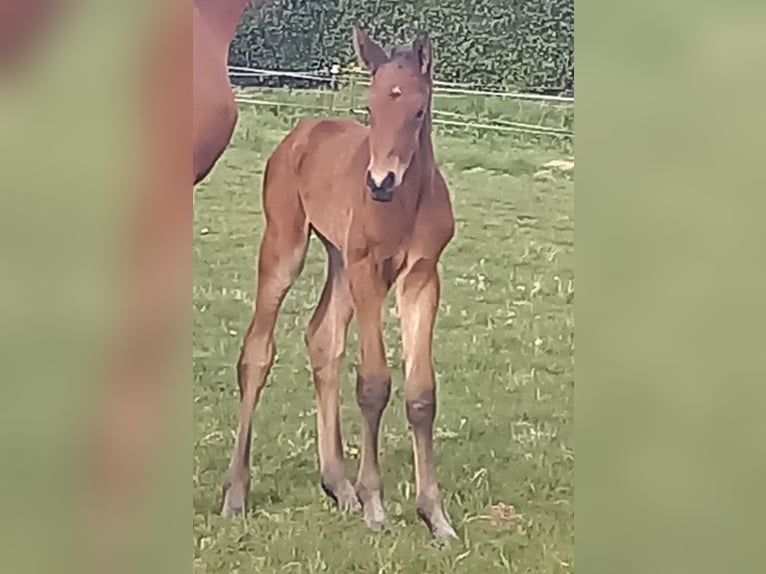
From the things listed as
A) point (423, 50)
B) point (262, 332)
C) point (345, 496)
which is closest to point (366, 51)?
point (423, 50)

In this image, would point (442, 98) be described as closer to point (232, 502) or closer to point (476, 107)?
point (476, 107)

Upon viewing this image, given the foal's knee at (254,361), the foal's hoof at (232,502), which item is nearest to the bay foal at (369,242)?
the foal's knee at (254,361)

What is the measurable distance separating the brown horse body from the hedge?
3 centimetres

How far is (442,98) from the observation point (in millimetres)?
1482

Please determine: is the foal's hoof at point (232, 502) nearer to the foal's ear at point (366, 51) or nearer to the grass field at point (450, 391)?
the grass field at point (450, 391)

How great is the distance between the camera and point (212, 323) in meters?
1.45

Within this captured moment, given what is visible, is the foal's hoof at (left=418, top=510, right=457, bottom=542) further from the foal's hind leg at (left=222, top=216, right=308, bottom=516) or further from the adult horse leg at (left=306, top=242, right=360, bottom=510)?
the foal's hind leg at (left=222, top=216, right=308, bottom=516)

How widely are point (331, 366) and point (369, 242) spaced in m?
0.19

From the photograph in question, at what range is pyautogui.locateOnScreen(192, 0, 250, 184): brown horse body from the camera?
145 centimetres

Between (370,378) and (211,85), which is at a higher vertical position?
→ (211,85)

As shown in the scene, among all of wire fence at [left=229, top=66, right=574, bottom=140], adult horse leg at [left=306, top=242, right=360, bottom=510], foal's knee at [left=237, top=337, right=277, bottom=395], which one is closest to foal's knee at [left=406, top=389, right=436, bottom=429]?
adult horse leg at [left=306, top=242, right=360, bottom=510]

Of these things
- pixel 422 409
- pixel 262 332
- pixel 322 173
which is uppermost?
pixel 322 173

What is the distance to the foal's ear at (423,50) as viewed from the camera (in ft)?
4.83
